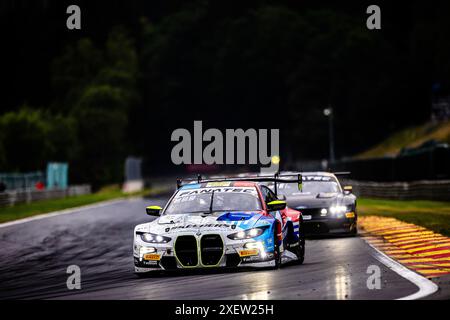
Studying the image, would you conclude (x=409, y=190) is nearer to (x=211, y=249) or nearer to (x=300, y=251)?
(x=300, y=251)

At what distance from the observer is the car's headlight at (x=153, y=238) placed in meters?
13.0

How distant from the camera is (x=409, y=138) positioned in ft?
276

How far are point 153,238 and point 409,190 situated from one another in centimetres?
2653

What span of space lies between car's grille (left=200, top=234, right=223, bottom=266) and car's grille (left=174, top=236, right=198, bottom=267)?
11cm

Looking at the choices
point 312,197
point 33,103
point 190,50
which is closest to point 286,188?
point 312,197

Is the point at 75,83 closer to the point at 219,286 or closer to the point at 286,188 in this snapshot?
the point at 286,188

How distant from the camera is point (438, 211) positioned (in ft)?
96.3

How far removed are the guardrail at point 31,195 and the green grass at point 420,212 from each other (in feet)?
54.7

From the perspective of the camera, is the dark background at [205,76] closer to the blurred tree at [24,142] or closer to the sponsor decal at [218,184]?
the blurred tree at [24,142]

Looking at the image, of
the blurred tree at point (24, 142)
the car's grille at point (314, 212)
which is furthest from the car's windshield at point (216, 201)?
the blurred tree at point (24, 142)

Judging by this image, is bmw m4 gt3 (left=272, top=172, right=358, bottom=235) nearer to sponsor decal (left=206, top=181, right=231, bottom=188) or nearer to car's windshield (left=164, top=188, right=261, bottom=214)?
sponsor decal (left=206, top=181, right=231, bottom=188)

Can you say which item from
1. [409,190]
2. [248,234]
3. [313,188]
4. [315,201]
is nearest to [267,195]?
[248,234]

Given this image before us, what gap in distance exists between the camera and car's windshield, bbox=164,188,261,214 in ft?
46.2

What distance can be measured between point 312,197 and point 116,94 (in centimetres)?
8032
